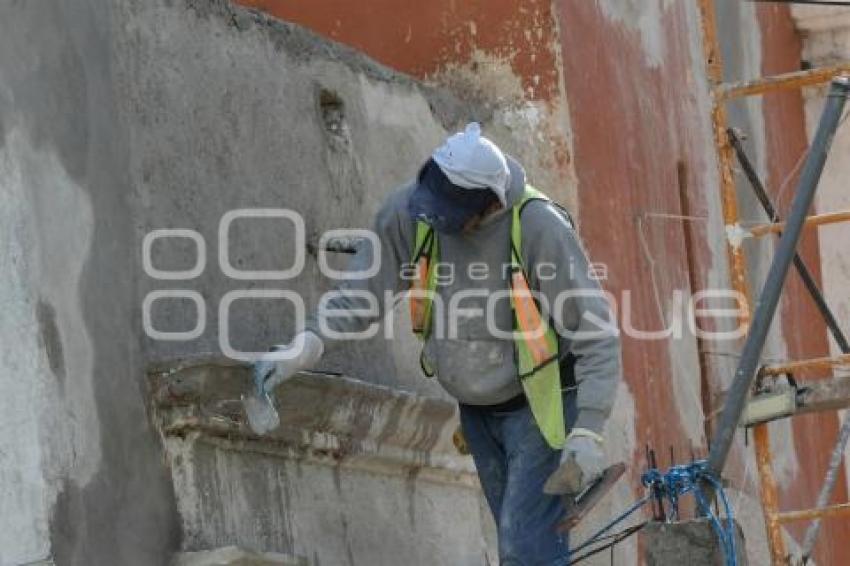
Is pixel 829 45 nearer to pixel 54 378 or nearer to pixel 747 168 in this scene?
pixel 747 168

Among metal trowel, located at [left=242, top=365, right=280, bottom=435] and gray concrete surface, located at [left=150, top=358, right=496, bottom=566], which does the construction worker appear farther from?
gray concrete surface, located at [left=150, top=358, right=496, bottom=566]

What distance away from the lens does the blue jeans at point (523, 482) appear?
7398 mm

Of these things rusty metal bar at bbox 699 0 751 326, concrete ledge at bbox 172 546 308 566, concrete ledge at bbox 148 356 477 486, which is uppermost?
rusty metal bar at bbox 699 0 751 326

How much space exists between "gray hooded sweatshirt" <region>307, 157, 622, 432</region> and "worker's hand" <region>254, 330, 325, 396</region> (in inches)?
2.5

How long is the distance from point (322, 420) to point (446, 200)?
40.4 inches

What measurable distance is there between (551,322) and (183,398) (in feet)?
3.67

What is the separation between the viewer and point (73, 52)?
7238 millimetres

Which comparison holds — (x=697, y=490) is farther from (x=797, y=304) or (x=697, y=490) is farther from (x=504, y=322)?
(x=797, y=304)

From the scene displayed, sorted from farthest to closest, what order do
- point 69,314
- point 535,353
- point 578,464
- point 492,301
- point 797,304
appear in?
1. point 797,304
2. point 492,301
3. point 535,353
4. point 578,464
5. point 69,314

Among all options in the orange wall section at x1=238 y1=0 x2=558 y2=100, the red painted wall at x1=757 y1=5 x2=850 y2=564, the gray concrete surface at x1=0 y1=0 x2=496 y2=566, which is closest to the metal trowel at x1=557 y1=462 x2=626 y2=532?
the gray concrete surface at x1=0 y1=0 x2=496 y2=566

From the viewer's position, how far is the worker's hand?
7262mm

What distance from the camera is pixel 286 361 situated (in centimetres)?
730

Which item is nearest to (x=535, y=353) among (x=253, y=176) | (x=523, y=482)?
(x=523, y=482)

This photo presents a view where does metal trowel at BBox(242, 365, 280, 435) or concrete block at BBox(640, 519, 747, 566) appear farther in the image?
concrete block at BBox(640, 519, 747, 566)
